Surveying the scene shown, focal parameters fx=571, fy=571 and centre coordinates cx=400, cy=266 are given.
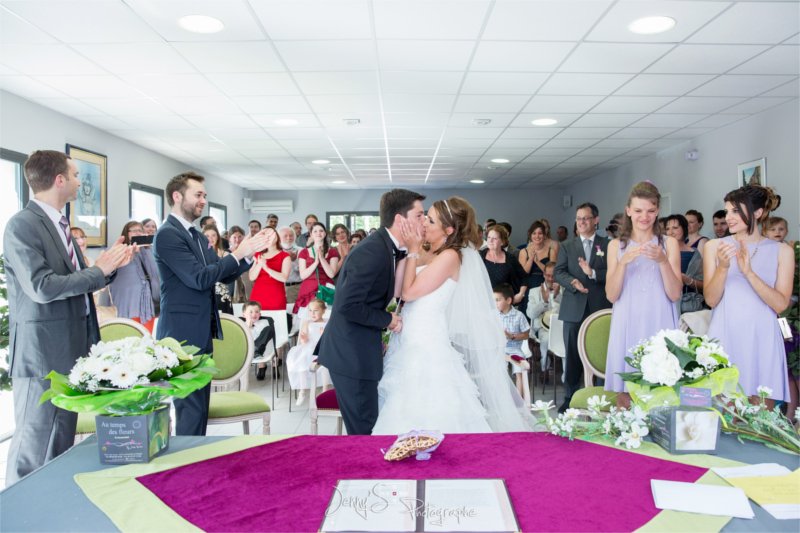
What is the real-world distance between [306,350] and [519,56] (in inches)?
120

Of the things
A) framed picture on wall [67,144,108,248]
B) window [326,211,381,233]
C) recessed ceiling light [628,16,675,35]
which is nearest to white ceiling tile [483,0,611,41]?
recessed ceiling light [628,16,675,35]

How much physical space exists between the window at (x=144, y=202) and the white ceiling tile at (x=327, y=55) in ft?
14.8

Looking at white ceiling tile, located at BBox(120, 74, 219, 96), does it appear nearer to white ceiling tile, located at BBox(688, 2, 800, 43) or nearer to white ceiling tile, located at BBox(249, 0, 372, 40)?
white ceiling tile, located at BBox(249, 0, 372, 40)

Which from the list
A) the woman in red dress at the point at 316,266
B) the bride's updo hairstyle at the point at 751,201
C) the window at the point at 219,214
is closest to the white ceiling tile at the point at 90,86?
the woman in red dress at the point at 316,266

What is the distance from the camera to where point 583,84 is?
5.56 m

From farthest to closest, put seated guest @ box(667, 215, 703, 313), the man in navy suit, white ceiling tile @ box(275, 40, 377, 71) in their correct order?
seated guest @ box(667, 215, 703, 313) → white ceiling tile @ box(275, 40, 377, 71) → the man in navy suit

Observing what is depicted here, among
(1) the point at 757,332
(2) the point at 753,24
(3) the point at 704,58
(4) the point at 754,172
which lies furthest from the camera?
(4) the point at 754,172

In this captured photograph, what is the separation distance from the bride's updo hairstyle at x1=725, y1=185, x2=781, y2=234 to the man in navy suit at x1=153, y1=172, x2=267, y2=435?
8.30 ft

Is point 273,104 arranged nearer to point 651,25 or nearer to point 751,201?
point 651,25

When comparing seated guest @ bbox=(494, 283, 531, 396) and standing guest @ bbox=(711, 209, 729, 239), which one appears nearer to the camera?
seated guest @ bbox=(494, 283, 531, 396)

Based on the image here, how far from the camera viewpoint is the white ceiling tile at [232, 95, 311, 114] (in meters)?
6.09

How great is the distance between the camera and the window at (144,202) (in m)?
8.41

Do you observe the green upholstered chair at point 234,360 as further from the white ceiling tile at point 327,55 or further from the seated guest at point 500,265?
A: the seated guest at point 500,265

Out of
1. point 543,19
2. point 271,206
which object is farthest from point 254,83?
point 271,206
